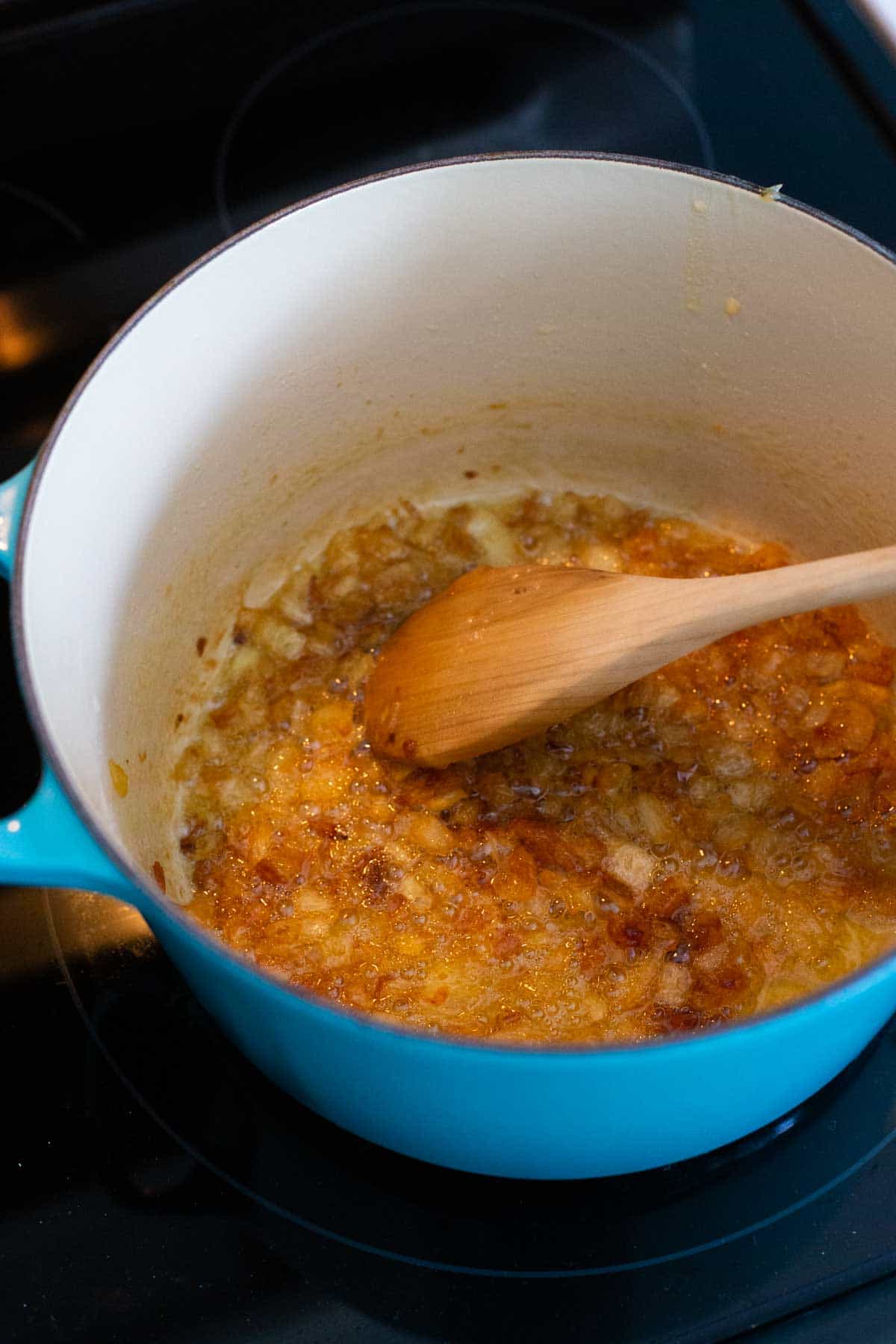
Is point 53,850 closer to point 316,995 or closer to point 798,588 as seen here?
point 316,995

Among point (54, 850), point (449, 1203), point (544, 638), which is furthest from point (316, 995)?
point (544, 638)

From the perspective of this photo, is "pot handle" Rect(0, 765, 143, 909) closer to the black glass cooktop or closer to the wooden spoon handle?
the black glass cooktop

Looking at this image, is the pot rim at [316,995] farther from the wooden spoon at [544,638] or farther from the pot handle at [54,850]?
the wooden spoon at [544,638]

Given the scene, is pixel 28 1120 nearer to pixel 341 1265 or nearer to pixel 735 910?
pixel 341 1265

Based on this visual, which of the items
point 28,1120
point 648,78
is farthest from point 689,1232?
point 648,78

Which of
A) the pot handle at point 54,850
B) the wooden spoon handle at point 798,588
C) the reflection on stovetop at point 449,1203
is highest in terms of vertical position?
the pot handle at point 54,850

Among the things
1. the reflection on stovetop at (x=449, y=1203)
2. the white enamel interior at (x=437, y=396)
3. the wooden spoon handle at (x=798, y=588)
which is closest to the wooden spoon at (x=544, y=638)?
the wooden spoon handle at (x=798, y=588)
